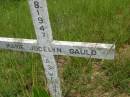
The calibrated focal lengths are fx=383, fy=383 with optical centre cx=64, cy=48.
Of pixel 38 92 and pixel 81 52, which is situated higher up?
pixel 81 52

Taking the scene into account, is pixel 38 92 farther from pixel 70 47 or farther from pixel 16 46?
pixel 16 46

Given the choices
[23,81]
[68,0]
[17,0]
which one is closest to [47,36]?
[23,81]

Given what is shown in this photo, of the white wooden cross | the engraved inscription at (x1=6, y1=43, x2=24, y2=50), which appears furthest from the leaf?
the engraved inscription at (x1=6, y1=43, x2=24, y2=50)

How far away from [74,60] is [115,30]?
0.65 metres

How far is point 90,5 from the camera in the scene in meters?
4.34

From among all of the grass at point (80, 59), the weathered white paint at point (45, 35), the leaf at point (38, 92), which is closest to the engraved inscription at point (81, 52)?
the weathered white paint at point (45, 35)

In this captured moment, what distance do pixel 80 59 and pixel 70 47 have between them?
651mm

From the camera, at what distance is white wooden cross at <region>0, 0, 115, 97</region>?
247cm

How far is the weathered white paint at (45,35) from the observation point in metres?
2.49

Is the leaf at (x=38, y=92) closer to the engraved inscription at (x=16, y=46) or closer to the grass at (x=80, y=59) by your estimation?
the grass at (x=80, y=59)

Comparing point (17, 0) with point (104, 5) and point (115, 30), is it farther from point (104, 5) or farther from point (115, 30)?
point (115, 30)

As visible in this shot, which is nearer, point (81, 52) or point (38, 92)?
point (38, 92)

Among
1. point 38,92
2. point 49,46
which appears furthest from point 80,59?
point 38,92

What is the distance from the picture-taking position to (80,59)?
3.20 metres
